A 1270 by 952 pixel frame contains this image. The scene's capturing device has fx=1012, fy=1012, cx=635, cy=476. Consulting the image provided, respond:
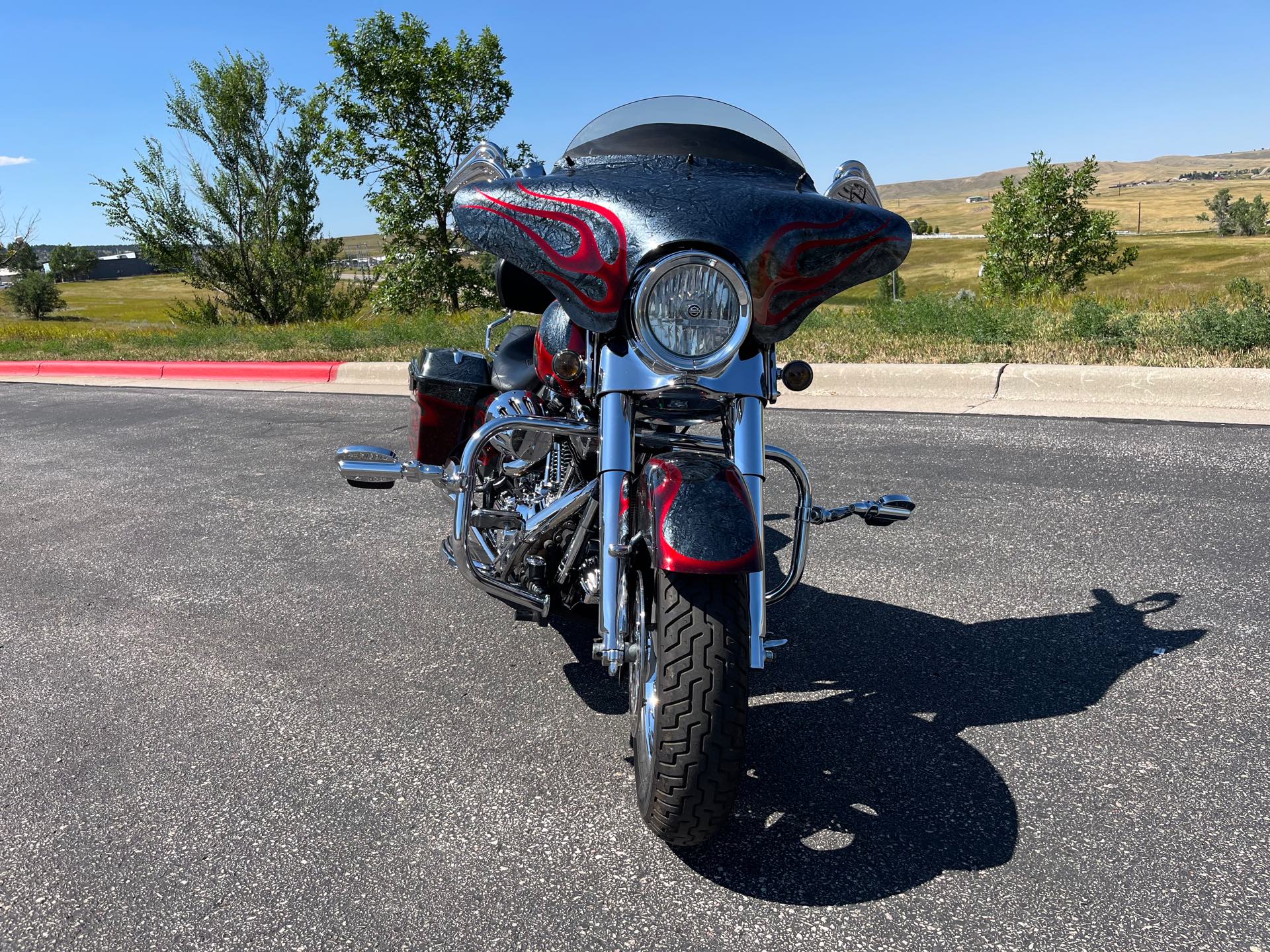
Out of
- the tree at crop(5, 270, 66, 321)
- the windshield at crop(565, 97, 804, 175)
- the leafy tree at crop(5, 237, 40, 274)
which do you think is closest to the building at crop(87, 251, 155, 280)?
the leafy tree at crop(5, 237, 40, 274)

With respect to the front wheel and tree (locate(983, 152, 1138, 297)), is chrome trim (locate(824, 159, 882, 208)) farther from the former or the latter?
tree (locate(983, 152, 1138, 297))

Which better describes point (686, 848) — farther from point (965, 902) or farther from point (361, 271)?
point (361, 271)

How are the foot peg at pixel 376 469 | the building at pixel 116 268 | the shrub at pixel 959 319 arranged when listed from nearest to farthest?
the foot peg at pixel 376 469
the shrub at pixel 959 319
the building at pixel 116 268

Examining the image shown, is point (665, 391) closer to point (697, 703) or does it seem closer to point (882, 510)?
point (697, 703)

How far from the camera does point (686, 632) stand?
8.07ft

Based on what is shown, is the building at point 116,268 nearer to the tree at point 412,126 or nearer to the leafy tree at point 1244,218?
the tree at point 412,126

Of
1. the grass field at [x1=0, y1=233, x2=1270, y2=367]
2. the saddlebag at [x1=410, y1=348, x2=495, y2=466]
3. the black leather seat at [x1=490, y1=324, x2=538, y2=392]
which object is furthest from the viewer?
the grass field at [x1=0, y1=233, x2=1270, y2=367]

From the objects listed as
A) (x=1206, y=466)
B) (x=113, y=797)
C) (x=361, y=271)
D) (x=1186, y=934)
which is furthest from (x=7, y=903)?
(x=361, y=271)

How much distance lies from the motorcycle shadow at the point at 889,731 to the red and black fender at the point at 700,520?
0.77 m

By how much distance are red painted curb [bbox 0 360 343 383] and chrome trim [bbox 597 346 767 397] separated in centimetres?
888

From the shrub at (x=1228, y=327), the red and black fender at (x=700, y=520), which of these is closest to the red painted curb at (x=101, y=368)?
the shrub at (x=1228, y=327)

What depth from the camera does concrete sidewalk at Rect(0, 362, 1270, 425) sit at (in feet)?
24.2

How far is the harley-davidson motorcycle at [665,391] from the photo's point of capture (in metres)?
2.47

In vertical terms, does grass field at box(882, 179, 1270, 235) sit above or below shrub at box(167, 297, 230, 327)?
above
